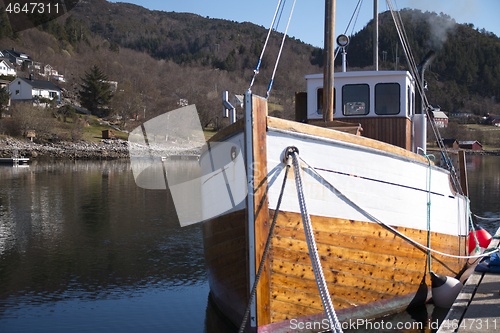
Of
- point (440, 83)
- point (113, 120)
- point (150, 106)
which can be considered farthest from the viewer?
point (440, 83)

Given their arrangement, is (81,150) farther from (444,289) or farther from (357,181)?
(357,181)

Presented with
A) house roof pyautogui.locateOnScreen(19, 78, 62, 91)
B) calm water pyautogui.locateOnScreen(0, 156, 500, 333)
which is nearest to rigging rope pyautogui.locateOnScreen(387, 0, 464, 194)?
calm water pyautogui.locateOnScreen(0, 156, 500, 333)

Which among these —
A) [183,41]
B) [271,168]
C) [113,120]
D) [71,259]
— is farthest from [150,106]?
[183,41]

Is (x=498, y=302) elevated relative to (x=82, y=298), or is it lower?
elevated

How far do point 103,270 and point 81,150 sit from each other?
52.4 m

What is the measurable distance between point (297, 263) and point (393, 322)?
235cm

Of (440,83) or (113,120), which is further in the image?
(440,83)

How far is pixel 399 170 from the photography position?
578 cm

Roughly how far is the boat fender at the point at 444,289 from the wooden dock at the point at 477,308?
0.20 m

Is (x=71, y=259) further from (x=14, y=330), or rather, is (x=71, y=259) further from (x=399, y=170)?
(x=399, y=170)

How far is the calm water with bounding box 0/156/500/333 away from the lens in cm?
660

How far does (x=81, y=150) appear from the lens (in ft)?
188

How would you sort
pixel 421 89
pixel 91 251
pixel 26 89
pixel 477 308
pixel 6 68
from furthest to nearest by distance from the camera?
1. pixel 6 68
2. pixel 26 89
3. pixel 91 251
4. pixel 421 89
5. pixel 477 308

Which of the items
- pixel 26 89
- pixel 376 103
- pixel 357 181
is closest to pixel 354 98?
pixel 376 103
